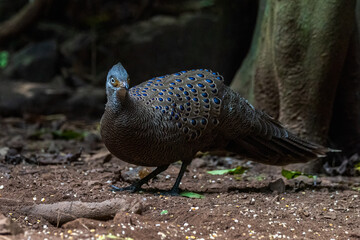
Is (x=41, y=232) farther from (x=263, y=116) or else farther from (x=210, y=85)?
(x=263, y=116)

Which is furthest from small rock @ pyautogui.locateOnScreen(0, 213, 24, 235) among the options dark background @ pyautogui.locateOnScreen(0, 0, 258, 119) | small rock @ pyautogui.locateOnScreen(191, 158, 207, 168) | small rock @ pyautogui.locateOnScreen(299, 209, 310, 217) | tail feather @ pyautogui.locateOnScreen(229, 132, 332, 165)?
dark background @ pyautogui.locateOnScreen(0, 0, 258, 119)

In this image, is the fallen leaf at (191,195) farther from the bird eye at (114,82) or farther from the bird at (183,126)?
the bird eye at (114,82)

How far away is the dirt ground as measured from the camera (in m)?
3.08

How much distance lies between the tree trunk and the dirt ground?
0.68m

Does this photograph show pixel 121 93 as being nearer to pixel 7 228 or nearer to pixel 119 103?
pixel 119 103

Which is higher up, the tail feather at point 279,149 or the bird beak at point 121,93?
the bird beak at point 121,93

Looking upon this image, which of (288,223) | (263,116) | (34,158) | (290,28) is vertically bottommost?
(34,158)

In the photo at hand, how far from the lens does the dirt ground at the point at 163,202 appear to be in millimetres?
3084

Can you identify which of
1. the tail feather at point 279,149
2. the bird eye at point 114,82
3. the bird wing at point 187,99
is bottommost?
the tail feather at point 279,149

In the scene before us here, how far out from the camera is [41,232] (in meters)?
2.87

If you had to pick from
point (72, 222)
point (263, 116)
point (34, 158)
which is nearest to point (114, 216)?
point (72, 222)

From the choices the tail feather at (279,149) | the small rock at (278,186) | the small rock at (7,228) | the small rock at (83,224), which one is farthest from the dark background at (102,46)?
the small rock at (7,228)

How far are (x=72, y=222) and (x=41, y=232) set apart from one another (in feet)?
0.67

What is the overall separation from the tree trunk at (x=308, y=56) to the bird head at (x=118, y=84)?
95.2 inches
